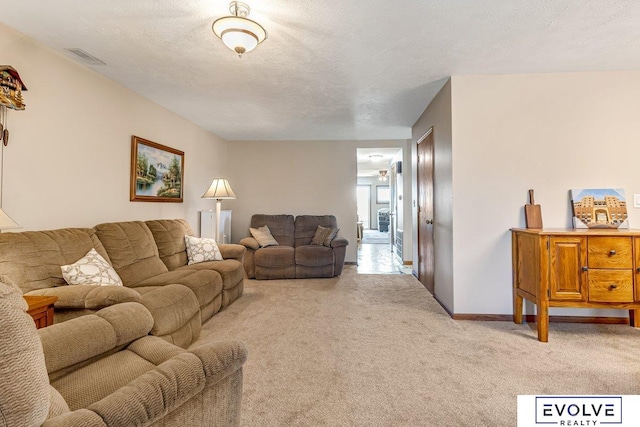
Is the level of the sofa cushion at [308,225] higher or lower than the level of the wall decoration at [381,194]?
lower

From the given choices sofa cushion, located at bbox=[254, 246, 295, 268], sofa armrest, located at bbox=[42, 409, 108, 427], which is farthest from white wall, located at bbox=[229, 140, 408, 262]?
sofa armrest, located at bbox=[42, 409, 108, 427]

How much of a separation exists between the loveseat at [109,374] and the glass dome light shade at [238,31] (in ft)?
5.82

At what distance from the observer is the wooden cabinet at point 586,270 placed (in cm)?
246

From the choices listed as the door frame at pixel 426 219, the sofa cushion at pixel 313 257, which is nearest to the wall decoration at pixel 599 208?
the door frame at pixel 426 219

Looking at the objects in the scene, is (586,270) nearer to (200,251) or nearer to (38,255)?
(200,251)

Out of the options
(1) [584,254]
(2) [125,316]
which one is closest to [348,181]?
(1) [584,254]

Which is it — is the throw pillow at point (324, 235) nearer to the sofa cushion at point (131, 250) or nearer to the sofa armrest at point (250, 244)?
the sofa armrest at point (250, 244)

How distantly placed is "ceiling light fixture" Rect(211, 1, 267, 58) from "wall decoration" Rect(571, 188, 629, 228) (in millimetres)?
3188

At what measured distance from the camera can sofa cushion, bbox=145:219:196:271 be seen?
334 cm

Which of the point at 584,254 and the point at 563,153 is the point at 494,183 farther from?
the point at 584,254

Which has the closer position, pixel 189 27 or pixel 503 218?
pixel 189 27

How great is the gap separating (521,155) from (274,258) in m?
3.46

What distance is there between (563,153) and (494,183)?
2.30ft

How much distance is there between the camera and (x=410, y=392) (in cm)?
185
